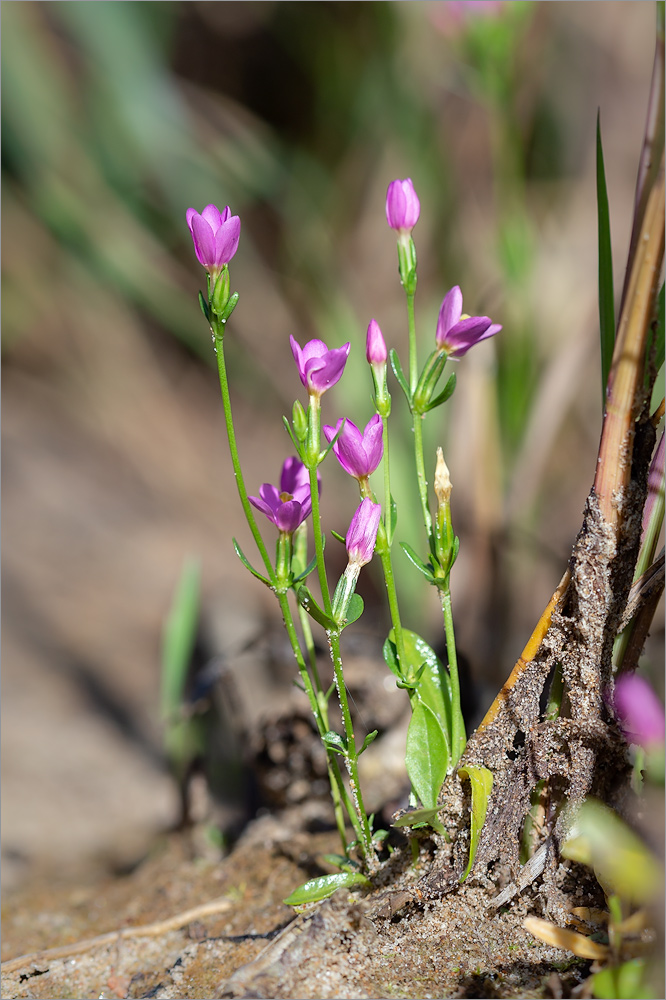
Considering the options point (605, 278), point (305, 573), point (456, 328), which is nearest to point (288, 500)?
point (305, 573)

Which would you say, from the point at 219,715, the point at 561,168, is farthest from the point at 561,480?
the point at 219,715

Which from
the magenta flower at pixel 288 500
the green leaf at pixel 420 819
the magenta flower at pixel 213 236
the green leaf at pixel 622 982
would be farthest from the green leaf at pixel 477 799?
the magenta flower at pixel 213 236

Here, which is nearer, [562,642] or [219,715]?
[562,642]

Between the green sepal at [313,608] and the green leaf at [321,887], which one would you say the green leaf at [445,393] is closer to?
the green sepal at [313,608]

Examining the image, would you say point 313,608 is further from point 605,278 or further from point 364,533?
point 605,278

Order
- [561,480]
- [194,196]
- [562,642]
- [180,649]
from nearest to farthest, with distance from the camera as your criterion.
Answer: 1. [562,642]
2. [180,649]
3. [561,480]
4. [194,196]

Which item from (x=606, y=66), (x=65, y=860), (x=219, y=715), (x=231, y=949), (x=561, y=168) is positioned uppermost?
(x=606, y=66)

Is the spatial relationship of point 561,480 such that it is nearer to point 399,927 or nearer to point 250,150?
point 250,150

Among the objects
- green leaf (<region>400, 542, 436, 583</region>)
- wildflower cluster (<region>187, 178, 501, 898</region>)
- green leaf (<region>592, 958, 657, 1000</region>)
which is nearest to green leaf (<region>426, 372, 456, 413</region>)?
wildflower cluster (<region>187, 178, 501, 898</region>)
